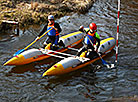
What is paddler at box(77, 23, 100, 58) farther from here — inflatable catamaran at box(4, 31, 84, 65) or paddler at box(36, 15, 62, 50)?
paddler at box(36, 15, 62, 50)

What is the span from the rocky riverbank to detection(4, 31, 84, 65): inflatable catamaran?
3.62 meters

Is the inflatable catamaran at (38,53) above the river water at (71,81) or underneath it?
above

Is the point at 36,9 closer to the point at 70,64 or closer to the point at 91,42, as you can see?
the point at 91,42

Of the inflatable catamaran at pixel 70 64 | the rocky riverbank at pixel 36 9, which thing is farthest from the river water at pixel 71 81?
the rocky riverbank at pixel 36 9

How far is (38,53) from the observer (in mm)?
9867

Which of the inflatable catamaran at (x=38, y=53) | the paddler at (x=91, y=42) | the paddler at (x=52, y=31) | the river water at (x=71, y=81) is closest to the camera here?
the river water at (x=71, y=81)

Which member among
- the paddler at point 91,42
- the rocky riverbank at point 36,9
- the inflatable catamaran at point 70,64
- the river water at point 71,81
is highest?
the rocky riverbank at point 36,9

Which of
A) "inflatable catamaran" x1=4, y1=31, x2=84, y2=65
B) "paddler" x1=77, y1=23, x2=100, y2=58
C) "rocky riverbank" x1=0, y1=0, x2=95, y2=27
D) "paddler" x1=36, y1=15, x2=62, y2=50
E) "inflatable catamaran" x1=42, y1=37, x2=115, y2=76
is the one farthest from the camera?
"rocky riverbank" x1=0, y1=0, x2=95, y2=27

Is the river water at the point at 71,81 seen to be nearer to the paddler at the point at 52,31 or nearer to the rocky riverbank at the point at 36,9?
the paddler at the point at 52,31

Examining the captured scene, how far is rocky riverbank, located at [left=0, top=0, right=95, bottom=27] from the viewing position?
13.6 metres

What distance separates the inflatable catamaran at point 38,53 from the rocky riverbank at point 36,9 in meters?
3.62

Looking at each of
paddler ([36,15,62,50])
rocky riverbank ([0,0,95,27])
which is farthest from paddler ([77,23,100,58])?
rocky riverbank ([0,0,95,27])

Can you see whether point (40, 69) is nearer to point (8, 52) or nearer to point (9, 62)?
point (9, 62)

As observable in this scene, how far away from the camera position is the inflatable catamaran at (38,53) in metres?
9.35
